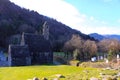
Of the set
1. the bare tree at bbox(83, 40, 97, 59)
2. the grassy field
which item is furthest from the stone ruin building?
the grassy field

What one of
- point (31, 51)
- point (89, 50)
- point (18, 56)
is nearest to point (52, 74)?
point (18, 56)

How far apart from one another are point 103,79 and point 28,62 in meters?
40.7

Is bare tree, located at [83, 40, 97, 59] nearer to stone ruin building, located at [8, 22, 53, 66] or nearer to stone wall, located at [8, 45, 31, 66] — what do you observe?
stone ruin building, located at [8, 22, 53, 66]

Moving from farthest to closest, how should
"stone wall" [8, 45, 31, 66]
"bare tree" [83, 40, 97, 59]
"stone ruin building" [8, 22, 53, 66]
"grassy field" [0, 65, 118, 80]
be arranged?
1. "bare tree" [83, 40, 97, 59]
2. "stone ruin building" [8, 22, 53, 66]
3. "stone wall" [8, 45, 31, 66]
4. "grassy field" [0, 65, 118, 80]

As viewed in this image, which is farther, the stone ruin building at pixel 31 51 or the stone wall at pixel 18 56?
the stone ruin building at pixel 31 51

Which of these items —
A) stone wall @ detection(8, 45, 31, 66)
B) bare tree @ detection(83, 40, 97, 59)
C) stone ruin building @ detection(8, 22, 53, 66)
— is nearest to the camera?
stone wall @ detection(8, 45, 31, 66)

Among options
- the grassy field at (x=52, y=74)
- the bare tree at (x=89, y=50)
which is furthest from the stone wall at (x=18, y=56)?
the grassy field at (x=52, y=74)

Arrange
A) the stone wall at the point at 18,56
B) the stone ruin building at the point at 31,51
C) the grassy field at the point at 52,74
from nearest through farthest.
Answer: the grassy field at the point at 52,74
the stone wall at the point at 18,56
the stone ruin building at the point at 31,51

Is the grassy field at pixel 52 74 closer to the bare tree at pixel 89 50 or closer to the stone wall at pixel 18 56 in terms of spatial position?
the stone wall at pixel 18 56

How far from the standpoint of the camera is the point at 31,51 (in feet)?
221

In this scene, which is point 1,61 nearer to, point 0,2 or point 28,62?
point 28,62

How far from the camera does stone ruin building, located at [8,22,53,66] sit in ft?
203

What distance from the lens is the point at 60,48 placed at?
100812 mm

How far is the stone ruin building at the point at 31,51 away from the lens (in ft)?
203
